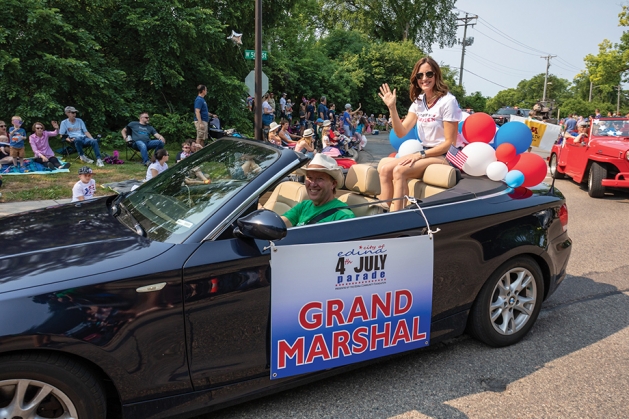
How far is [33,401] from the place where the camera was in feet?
7.00

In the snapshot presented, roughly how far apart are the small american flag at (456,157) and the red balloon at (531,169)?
47 cm

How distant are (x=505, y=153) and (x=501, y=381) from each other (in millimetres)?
1924

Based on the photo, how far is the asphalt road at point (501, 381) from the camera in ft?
9.53

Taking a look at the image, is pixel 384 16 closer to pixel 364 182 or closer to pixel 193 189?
pixel 364 182

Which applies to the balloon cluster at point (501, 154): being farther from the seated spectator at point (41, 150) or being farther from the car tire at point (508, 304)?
the seated spectator at point (41, 150)

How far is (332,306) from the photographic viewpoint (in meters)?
2.76

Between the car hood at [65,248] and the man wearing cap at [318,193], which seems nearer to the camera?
the car hood at [65,248]

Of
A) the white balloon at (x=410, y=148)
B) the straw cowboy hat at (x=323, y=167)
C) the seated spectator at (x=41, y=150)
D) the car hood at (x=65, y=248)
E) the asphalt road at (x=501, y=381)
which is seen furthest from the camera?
the seated spectator at (x=41, y=150)

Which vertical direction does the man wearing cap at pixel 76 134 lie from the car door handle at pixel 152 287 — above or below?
above

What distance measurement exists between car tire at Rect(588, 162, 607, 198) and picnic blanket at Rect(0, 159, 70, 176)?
35.6 feet

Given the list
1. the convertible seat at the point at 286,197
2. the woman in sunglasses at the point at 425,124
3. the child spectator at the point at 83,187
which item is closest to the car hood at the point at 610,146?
the woman in sunglasses at the point at 425,124

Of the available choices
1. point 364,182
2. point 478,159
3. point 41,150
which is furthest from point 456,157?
point 41,150

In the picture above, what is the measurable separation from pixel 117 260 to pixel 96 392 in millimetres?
588

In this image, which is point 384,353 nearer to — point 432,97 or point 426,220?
point 426,220
